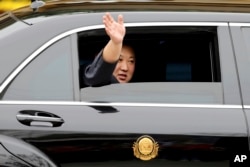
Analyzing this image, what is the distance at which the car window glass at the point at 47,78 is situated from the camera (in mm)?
3881

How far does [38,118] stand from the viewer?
3.82 m

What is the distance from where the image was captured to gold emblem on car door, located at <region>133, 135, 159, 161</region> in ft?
12.5

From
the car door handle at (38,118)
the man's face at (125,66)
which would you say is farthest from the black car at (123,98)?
the man's face at (125,66)

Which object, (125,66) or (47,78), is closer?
(47,78)

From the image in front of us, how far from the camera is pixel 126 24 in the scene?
401cm

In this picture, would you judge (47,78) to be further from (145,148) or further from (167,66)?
(167,66)

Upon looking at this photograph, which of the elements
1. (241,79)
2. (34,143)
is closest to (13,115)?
(34,143)

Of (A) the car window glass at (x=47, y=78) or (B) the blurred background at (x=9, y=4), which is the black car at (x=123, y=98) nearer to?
(A) the car window glass at (x=47, y=78)

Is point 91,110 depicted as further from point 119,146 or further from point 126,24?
point 126,24

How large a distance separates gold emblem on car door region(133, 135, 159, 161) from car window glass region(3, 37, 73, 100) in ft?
1.38

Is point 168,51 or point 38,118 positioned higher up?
point 168,51

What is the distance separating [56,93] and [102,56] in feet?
1.17

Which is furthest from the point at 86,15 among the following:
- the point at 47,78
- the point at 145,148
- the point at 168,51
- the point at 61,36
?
the point at 145,148

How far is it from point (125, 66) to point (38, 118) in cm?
69
